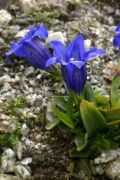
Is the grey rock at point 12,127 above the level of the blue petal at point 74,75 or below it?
below

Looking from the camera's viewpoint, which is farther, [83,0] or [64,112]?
[83,0]

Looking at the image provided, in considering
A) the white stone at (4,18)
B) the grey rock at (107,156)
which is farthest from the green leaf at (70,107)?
the white stone at (4,18)

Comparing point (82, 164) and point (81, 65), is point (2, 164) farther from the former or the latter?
point (81, 65)

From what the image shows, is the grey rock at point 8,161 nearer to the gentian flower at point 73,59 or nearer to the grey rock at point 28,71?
the gentian flower at point 73,59

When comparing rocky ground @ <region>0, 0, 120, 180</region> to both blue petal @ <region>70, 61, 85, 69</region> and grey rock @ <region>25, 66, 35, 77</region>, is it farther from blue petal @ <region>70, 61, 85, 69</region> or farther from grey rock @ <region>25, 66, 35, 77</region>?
blue petal @ <region>70, 61, 85, 69</region>

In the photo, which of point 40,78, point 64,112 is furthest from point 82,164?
point 40,78

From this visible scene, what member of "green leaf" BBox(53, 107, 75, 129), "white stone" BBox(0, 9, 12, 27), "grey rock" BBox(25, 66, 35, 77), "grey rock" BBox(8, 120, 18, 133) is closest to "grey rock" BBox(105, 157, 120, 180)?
"green leaf" BBox(53, 107, 75, 129)

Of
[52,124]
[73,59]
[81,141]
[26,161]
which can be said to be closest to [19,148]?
[26,161]
